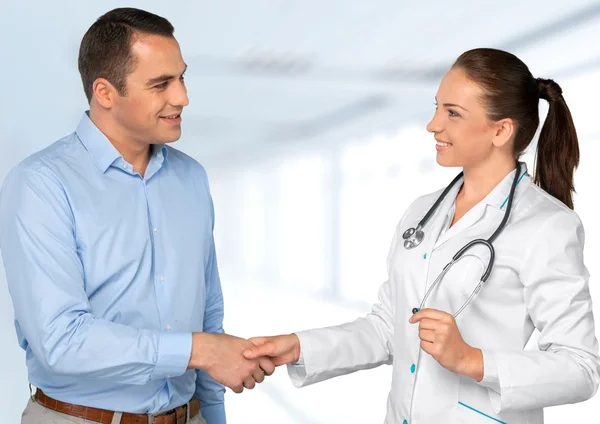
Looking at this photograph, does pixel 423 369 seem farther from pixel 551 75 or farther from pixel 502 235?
pixel 551 75

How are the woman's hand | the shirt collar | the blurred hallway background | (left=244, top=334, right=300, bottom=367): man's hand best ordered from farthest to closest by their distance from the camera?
the blurred hallway background
(left=244, top=334, right=300, bottom=367): man's hand
the shirt collar
the woman's hand

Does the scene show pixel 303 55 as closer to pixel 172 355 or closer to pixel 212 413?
pixel 212 413

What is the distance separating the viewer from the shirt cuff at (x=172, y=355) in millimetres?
1778

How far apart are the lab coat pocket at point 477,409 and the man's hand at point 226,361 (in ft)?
1.66

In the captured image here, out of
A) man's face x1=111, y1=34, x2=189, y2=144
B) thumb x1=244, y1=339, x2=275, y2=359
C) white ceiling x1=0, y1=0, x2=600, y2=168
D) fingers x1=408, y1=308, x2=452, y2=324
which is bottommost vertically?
thumb x1=244, y1=339, x2=275, y2=359

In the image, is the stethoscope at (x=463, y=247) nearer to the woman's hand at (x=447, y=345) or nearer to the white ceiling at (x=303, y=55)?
the woman's hand at (x=447, y=345)

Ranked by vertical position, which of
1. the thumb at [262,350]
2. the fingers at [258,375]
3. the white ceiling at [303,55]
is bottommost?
the fingers at [258,375]

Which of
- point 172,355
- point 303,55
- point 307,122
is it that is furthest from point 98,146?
point 307,122

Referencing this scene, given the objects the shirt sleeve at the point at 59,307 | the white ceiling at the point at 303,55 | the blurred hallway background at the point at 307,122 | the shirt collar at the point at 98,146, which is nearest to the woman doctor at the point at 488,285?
the shirt sleeve at the point at 59,307

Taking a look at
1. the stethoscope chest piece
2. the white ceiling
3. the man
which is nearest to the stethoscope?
the stethoscope chest piece

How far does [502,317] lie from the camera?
1.79 metres

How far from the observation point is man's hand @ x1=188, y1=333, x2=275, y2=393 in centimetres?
184

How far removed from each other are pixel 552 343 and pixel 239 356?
0.72 metres

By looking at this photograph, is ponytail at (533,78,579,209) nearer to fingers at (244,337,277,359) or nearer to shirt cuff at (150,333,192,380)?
fingers at (244,337,277,359)
